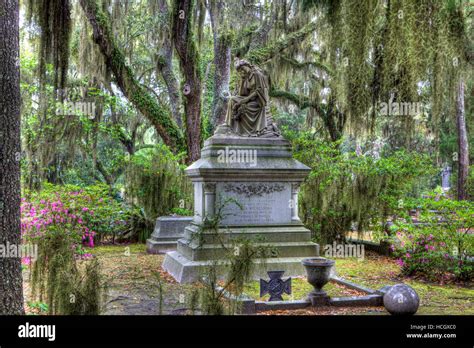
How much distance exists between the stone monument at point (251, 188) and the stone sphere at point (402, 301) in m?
2.85

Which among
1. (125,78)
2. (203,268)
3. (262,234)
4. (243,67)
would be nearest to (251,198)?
(262,234)

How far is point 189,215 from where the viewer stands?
14.1 meters

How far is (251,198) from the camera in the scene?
8859mm

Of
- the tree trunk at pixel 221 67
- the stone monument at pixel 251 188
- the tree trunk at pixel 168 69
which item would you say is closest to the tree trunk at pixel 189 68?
the tree trunk at pixel 221 67

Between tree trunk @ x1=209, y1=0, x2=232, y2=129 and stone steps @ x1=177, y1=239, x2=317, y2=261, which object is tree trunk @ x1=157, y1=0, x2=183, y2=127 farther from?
stone steps @ x1=177, y1=239, x2=317, y2=261

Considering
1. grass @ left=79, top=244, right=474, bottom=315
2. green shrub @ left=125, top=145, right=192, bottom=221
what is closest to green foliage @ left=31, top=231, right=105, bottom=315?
grass @ left=79, top=244, right=474, bottom=315

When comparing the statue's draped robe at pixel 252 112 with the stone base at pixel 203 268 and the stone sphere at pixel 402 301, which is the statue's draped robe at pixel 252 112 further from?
the stone sphere at pixel 402 301

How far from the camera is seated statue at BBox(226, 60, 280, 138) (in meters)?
9.38

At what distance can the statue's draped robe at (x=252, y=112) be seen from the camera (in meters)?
9.39

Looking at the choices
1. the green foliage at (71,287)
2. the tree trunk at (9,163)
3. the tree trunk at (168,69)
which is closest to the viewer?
the green foliage at (71,287)

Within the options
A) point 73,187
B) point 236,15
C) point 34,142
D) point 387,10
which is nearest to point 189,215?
point 73,187

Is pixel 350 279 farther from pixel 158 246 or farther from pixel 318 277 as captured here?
pixel 158 246
